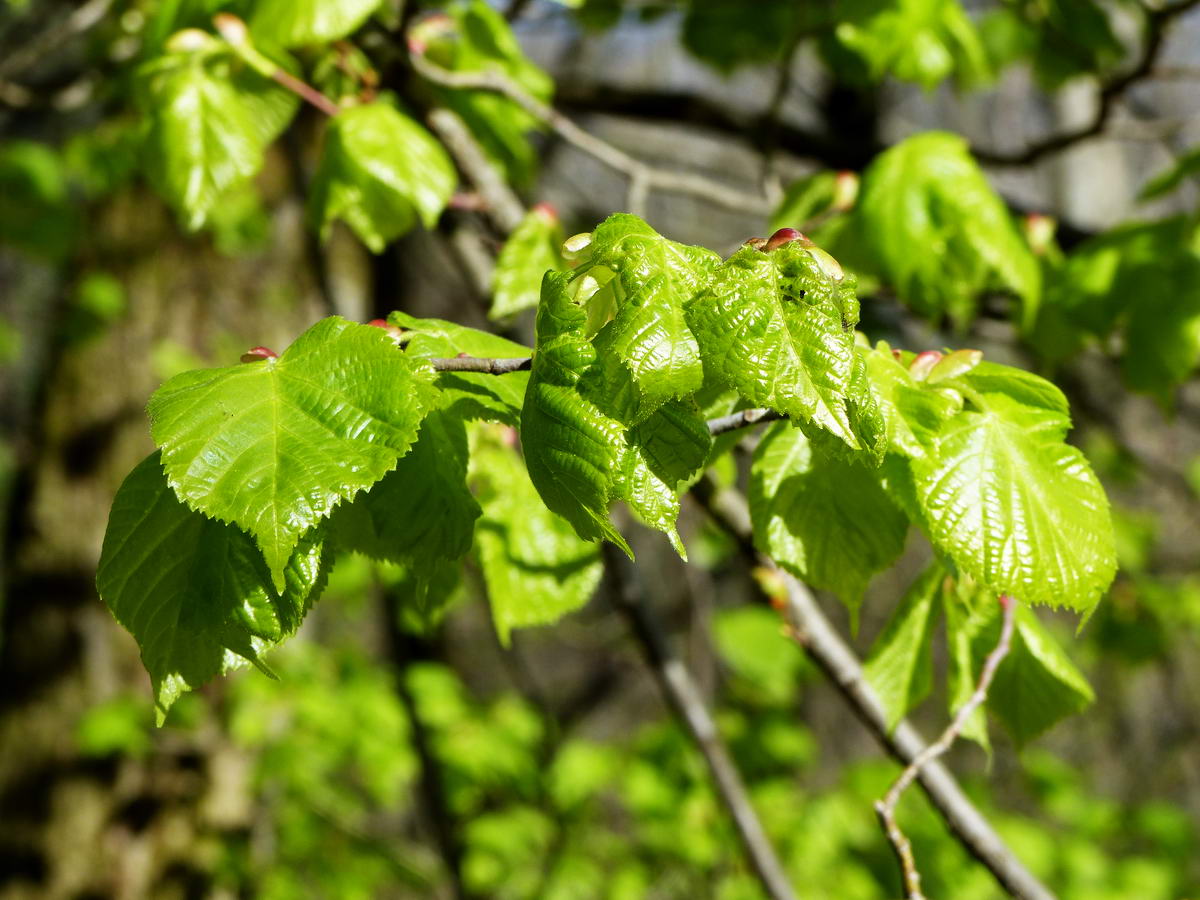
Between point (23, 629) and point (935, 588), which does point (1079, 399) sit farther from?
point (23, 629)

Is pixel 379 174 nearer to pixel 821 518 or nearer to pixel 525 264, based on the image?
pixel 525 264

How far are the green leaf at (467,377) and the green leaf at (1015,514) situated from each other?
348 millimetres

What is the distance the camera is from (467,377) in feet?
2.95

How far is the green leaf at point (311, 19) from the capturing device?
1.48m

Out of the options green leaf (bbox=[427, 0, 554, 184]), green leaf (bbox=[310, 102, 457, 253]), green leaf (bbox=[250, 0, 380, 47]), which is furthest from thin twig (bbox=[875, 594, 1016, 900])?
green leaf (bbox=[427, 0, 554, 184])

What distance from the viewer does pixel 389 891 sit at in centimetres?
604

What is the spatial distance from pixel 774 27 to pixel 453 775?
3.00m

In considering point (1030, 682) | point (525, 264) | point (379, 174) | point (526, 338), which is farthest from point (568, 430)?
point (526, 338)

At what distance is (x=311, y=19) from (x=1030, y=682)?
1325 millimetres

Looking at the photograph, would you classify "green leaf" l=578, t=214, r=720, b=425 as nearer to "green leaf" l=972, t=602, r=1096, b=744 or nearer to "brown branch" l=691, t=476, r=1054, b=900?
"brown branch" l=691, t=476, r=1054, b=900

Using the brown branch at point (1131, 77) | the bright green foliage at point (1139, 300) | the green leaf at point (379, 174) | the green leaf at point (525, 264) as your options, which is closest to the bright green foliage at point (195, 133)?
the green leaf at point (379, 174)

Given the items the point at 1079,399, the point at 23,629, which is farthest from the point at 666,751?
the point at 23,629

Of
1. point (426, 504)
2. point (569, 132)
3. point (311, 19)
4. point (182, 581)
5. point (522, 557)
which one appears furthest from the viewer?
point (569, 132)

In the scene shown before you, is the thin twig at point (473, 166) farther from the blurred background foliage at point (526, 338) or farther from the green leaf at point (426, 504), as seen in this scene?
the green leaf at point (426, 504)
